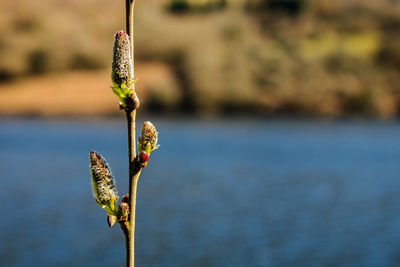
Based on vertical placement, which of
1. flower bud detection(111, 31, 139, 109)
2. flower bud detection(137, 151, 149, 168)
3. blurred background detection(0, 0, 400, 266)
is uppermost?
flower bud detection(111, 31, 139, 109)

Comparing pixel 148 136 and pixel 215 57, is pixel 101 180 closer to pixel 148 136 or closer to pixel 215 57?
pixel 148 136

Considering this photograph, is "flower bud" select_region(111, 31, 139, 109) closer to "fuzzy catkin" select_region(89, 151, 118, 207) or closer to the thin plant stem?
the thin plant stem

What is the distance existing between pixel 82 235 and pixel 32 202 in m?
5.58

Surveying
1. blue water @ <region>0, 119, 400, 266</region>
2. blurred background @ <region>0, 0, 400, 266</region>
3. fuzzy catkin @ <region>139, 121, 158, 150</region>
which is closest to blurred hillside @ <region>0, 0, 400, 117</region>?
blurred background @ <region>0, 0, 400, 266</region>

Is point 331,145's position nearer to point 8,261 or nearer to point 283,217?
point 283,217

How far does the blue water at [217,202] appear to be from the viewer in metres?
17.2

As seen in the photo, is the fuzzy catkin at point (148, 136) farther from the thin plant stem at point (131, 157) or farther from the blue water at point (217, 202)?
the blue water at point (217, 202)

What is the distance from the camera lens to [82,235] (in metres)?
19.1

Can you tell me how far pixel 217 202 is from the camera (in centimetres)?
2428

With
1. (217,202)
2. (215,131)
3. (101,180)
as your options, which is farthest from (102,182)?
(215,131)

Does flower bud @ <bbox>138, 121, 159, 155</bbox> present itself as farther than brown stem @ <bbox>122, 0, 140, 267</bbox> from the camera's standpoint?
Yes

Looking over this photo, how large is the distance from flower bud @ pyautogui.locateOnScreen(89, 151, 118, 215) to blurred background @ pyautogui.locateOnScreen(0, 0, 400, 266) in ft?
47.9

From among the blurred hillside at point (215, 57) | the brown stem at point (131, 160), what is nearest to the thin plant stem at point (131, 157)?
the brown stem at point (131, 160)

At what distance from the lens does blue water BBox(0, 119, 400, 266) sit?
56.3 feet
